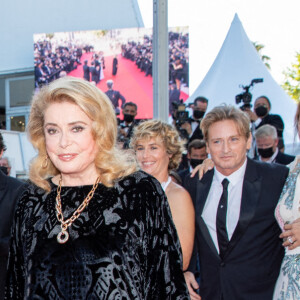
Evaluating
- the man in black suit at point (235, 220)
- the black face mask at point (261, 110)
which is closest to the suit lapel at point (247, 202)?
the man in black suit at point (235, 220)

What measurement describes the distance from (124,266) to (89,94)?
0.73m

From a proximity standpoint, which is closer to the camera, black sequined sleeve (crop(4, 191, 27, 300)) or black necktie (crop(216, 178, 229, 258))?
black sequined sleeve (crop(4, 191, 27, 300))

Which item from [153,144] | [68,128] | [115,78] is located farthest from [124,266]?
[115,78]

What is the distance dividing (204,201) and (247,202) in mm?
305

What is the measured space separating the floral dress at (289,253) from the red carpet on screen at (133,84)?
12953 millimetres

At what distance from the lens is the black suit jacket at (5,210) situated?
269 cm

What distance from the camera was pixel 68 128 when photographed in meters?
1.81

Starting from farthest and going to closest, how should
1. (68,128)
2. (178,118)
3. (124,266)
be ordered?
(178,118) → (68,128) → (124,266)

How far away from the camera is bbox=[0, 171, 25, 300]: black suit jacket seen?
8.81 ft

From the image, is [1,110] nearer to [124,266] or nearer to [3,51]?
[3,51]

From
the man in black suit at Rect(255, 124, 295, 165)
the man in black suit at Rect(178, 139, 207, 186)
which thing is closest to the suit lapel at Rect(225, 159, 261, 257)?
the man in black suit at Rect(178, 139, 207, 186)

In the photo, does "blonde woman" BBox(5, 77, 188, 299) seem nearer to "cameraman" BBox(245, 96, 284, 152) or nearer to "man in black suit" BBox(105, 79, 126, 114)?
"cameraman" BBox(245, 96, 284, 152)

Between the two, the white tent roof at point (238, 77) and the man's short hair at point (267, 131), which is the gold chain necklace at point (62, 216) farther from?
the white tent roof at point (238, 77)

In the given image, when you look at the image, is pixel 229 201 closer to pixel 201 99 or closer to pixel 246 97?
pixel 246 97
